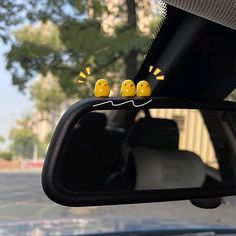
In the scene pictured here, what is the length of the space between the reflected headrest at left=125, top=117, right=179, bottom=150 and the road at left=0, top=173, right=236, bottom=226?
1.20m

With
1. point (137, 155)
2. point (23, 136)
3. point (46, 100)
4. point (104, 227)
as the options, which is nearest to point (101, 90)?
point (137, 155)

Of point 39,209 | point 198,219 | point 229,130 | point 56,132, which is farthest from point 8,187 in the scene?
point 56,132

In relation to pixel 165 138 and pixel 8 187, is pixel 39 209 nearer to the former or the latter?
pixel 8 187

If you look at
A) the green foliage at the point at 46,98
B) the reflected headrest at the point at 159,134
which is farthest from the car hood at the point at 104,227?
the green foliage at the point at 46,98

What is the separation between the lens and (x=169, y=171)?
2201 mm

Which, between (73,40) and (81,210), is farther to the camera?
(73,40)

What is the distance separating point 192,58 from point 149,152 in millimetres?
531

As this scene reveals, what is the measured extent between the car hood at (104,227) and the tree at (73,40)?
7.65 metres

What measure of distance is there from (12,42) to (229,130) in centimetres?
1021

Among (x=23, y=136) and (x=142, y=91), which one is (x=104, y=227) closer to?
(x=142, y=91)

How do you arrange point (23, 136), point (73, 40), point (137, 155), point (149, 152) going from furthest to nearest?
point (23, 136)
point (73, 40)
point (137, 155)
point (149, 152)

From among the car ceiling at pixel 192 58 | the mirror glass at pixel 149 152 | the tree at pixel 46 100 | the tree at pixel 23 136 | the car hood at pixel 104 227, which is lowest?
the tree at pixel 23 136

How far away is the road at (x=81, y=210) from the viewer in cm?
441

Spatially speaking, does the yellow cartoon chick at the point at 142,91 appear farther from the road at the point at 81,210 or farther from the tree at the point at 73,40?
the tree at the point at 73,40
